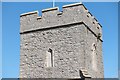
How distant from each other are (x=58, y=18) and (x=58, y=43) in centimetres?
130

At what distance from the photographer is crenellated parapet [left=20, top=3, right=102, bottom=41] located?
16.4 meters

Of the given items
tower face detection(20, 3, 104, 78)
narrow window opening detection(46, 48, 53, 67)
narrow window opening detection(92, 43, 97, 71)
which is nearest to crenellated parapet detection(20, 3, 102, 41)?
tower face detection(20, 3, 104, 78)

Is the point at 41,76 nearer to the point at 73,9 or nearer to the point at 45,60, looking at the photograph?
the point at 45,60

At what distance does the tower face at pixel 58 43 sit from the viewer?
16031mm

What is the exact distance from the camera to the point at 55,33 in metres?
16.7

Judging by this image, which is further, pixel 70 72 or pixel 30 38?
pixel 30 38

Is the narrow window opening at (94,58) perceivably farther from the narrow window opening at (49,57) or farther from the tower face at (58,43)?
the narrow window opening at (49,57)

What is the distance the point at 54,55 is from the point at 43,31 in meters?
1.44

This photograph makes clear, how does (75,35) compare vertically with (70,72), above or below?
above

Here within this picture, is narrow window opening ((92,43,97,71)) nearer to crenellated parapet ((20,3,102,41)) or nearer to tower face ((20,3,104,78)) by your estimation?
tower face ((20,3,104,78))

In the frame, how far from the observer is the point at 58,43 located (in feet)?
54.1

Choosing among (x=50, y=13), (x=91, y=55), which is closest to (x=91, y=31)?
(x=91, y=55)

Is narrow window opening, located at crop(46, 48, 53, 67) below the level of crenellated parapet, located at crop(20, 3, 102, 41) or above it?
below

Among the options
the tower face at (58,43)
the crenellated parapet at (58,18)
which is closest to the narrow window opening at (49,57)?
the tower face at (58,43)
